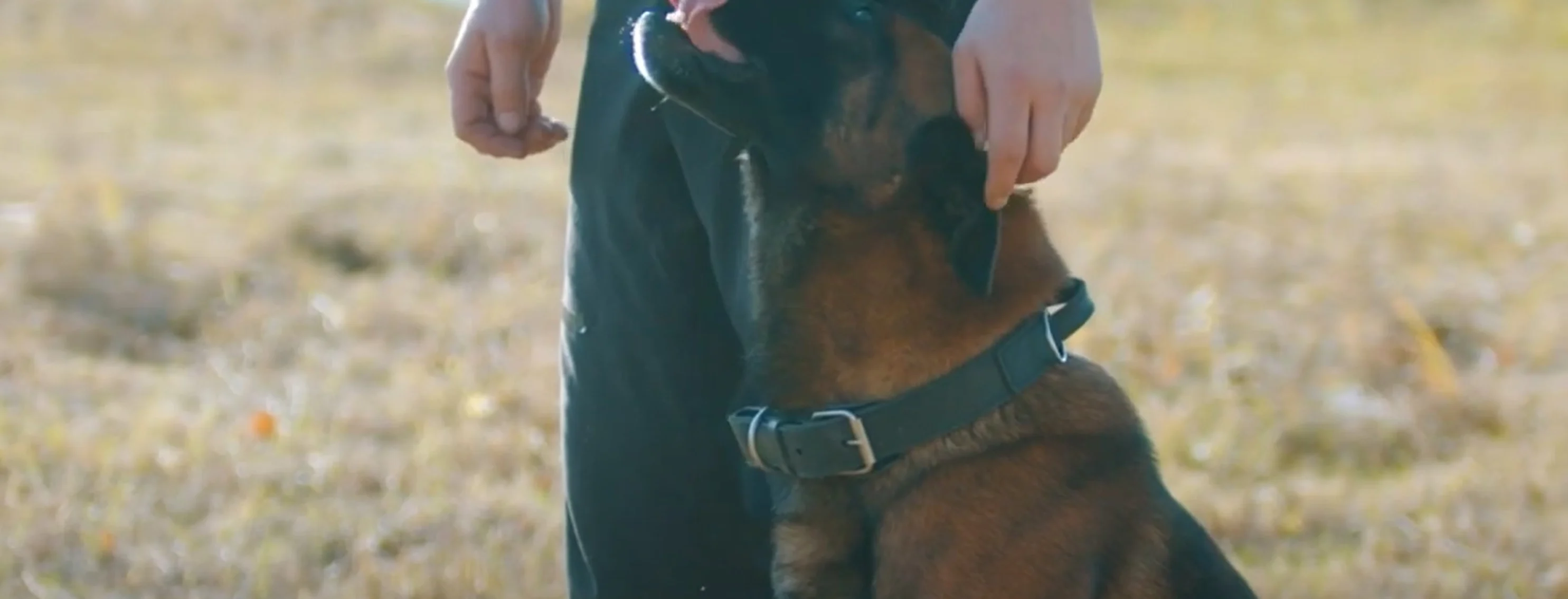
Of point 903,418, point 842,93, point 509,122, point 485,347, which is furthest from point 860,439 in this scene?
point 485,347

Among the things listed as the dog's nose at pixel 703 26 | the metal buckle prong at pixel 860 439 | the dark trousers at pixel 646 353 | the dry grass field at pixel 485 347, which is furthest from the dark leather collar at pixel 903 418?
the dry grass field at pixel 485 347

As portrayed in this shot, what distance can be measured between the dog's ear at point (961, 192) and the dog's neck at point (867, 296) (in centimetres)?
5

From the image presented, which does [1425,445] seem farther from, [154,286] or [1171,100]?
[1171,100]

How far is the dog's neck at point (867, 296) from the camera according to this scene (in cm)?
239

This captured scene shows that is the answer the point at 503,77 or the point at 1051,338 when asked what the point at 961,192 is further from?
the point at 503,77

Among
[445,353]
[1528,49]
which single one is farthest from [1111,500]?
[1528,49]

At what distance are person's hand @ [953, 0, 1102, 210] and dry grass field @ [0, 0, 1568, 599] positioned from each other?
187 centimetres

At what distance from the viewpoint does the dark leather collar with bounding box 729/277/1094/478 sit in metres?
2.31

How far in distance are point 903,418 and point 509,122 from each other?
2.31 ft

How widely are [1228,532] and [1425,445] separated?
2.79ft

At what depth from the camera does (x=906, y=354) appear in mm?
2406

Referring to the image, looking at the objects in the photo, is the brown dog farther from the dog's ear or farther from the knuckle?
the knuckle

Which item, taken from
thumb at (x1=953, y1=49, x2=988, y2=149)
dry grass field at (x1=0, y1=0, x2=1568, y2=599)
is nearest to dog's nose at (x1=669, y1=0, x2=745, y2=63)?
thumb at (x1=953, y1=49, x2=988, y2=149)

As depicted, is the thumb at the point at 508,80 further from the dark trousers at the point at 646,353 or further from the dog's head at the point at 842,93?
the dog's head at the point at 842,93
